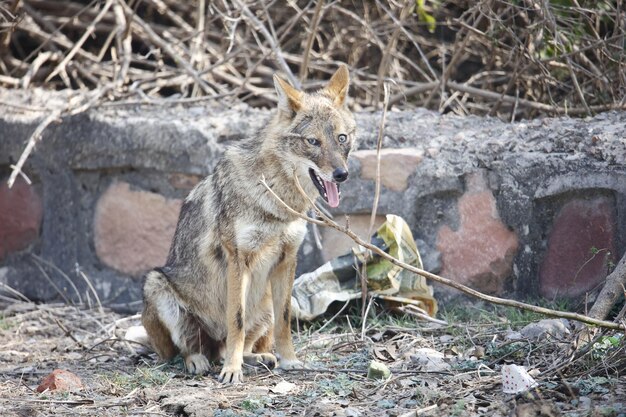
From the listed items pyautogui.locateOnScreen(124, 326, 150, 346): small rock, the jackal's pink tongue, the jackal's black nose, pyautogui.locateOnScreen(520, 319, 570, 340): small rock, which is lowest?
pyautogui.locateOnScreen(124, 326, 150, 346): small rock

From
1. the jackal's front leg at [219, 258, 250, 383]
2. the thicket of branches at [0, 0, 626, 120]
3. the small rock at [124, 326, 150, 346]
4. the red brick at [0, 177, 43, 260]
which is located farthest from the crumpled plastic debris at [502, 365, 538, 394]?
the red brick at [0, 177, 43, 260]

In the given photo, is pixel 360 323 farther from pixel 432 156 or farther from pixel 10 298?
pixel 10 298

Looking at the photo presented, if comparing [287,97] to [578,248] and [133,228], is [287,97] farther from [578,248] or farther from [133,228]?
[133,228]

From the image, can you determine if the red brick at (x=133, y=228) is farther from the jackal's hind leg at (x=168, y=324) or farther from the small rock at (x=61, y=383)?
the small rock at (x=61, y=383)

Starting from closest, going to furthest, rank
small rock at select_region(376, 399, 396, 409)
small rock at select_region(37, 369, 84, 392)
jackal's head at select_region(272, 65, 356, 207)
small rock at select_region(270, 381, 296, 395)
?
small rock at select_region(376, 399, 396, 409), small rock at select_region(270, 381, 296, 395), small rock at select_region(37, 369, 84, 392), jackal's head at select_region(272, 65, 356, 207)

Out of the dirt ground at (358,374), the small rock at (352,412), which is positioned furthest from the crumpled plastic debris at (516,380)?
the small rock at (352,412)

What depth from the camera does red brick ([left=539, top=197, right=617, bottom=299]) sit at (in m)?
5.30

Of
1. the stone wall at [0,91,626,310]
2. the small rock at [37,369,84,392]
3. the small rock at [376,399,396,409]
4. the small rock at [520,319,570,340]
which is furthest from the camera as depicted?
the stone wall at [0,91,626,310]

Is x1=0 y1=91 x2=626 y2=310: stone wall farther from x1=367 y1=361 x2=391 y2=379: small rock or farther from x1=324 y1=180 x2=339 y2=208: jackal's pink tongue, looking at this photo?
x1=367 y1=361 x2=391 y2=379: small rock

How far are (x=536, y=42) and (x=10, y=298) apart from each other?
4.45m

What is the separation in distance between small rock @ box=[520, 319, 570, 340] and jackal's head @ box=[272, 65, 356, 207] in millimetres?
1254

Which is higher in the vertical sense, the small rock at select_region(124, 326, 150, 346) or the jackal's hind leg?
the jackal's hind leg

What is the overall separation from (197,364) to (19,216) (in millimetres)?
2581

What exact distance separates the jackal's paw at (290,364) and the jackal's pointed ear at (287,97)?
144cm
